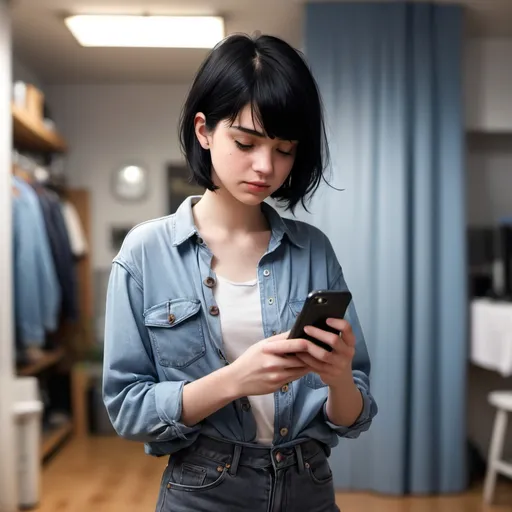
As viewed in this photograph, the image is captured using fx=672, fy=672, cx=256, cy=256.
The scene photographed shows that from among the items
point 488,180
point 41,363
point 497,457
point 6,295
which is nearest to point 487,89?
point 488,180

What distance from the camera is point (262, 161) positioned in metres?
0.64

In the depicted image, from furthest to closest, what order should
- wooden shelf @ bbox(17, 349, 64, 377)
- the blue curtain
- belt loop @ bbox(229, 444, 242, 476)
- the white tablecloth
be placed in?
wooden shelf @ bbox(17, 349, 64, 377) → the white tablecloth → the blue curtain → belt loop @ bbox(229, 444, 242, 476)

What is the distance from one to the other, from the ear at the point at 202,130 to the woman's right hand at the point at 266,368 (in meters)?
0.21

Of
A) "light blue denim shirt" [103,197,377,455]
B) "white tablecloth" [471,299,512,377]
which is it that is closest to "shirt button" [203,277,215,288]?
"light blue denim shirt" [103,197,377,455]

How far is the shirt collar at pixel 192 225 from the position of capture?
0.70 meters

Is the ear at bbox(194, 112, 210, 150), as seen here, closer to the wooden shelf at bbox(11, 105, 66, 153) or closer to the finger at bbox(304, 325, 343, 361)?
the finger at bbox(304, 325, 343, 361)

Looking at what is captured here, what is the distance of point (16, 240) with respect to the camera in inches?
103

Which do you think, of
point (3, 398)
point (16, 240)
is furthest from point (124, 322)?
point (16, 240)

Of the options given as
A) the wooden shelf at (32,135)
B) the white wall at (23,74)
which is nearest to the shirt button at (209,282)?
the wooden shelf at (32,135)

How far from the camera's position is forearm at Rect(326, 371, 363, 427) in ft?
2.23

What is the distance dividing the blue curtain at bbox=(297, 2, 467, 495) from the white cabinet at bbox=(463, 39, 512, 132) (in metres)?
0.31

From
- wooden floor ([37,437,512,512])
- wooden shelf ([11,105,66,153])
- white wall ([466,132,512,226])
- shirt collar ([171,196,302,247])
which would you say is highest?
wooden shelf ([11,105,66,153])

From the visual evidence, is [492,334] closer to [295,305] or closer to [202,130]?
[295,305]

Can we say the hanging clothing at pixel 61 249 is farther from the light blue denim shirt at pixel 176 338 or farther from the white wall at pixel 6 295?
the light blue denim shirt at pixel 176 338
